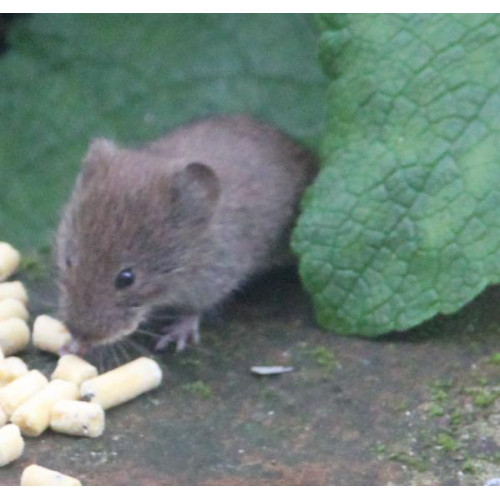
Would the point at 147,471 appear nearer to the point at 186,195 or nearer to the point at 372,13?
the point at 186,195

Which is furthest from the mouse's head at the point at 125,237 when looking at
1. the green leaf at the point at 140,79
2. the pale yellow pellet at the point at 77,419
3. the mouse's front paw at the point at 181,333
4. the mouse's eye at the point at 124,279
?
the green leaf at the point at 140,79

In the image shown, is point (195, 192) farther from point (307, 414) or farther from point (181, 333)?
point (307, 414)

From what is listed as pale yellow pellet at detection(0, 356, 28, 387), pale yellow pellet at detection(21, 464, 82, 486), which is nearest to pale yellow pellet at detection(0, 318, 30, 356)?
pale yellow pellet at detection(0, 356, 28, 387)

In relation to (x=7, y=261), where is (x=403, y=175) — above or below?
above

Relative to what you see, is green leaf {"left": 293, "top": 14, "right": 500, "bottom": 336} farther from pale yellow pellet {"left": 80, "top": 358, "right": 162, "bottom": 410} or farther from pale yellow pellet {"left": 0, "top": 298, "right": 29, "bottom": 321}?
pale yellow pellet {"left": 0, "top": 298, "right": 29, "bottom": 321}

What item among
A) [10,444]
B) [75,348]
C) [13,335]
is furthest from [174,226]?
[10,444]

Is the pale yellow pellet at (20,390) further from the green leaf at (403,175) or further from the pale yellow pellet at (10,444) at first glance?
the green leaf at (403,175)
